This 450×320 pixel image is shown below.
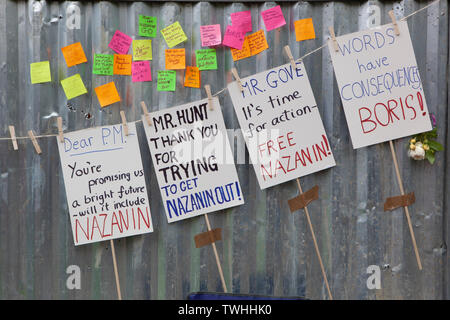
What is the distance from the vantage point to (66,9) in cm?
319

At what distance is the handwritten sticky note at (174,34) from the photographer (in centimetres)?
317

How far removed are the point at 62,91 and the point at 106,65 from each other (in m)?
0.35

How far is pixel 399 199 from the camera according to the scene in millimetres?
3215

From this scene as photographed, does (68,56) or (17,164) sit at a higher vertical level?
(68,56)

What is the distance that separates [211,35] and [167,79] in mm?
421

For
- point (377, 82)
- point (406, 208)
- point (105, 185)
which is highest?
point (377, 82)

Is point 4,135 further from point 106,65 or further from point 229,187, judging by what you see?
point 229,187

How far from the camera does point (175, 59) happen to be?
318 cm

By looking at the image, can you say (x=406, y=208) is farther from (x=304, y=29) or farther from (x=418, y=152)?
(x=304, y=29)

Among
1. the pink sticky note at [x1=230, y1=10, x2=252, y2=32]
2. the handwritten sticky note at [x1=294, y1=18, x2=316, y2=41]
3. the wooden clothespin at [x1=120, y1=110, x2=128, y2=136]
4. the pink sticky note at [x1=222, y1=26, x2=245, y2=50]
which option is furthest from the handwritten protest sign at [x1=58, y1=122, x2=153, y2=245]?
the handwritten sticky note at [x1=294, y1=18, x2=316, y2=41]

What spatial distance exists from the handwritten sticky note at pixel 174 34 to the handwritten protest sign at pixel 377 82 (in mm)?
1009

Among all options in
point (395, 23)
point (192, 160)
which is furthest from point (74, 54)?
point (395, 23)

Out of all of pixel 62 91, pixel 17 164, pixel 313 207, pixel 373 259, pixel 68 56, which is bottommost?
pixel 373 259
